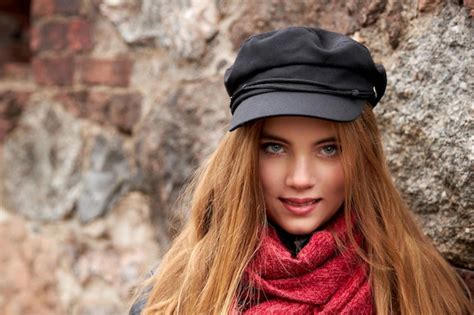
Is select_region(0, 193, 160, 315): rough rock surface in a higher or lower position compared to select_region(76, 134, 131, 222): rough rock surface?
lower

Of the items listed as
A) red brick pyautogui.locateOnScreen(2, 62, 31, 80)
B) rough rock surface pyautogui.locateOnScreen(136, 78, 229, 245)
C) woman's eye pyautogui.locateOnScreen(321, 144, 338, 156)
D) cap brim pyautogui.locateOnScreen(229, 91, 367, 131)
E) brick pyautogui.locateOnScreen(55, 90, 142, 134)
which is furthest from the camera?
red brick pyautogui.locateOnScreen(2, 62, 31, 80)

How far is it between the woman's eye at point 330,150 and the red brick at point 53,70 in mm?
1203

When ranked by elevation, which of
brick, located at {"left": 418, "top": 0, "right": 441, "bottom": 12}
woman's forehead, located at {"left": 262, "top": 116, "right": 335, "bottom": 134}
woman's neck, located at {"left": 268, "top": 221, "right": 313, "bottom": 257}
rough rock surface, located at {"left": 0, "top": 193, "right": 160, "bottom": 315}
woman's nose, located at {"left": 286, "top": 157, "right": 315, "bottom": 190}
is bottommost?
rough rock surface, located at {"left": 0, "top": 193, "right": 160, "bottom": 315}

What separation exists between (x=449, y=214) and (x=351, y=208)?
0.67ft

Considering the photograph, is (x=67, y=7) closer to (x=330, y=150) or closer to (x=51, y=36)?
(x=51, y=36)

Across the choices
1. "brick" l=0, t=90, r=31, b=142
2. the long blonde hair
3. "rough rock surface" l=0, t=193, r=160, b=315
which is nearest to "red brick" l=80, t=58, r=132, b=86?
"brick" l=0, t=90, r=31, b=142

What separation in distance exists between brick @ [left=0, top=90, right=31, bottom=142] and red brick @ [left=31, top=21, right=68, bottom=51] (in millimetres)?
161

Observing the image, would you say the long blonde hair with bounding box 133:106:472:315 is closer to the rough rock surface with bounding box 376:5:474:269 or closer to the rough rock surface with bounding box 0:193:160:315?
the rough rock surface with bounding box 376:5:474:269

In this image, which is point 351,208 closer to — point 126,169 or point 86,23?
point 126,169

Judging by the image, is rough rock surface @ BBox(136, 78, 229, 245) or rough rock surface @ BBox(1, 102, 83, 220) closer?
rough rock surface @ BBox(136, 78, 229, 245)

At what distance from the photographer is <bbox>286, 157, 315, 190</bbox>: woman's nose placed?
143 cm

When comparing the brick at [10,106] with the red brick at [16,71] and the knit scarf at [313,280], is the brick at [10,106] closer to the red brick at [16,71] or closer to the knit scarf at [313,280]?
the red brick at [16,71]

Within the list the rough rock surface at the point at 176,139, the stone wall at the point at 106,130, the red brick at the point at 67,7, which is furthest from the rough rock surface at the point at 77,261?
the red brick at the point at 67,7

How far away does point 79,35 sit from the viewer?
2.41m
